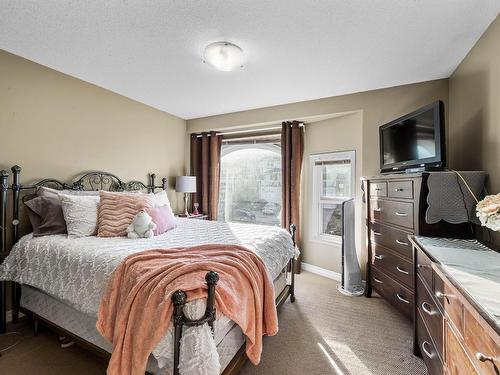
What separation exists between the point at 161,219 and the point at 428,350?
2.34m

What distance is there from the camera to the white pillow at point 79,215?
214 cm

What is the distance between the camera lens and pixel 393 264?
2.23m

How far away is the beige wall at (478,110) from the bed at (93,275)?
5.83 feet

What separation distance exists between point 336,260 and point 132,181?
313 centimetres

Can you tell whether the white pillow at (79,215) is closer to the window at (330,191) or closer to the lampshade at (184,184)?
the lampshade at (184,184)

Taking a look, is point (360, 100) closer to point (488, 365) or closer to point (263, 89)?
point (263, 89)

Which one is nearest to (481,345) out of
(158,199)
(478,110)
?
(478,110)

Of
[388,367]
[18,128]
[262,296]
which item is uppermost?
[18,128]

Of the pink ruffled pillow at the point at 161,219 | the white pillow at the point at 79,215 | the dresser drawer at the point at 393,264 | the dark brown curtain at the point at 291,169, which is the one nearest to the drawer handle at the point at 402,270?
the dresser drawer at the point at 393,264

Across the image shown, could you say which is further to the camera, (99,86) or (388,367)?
(99,86)

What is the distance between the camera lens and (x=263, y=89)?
302 centimetres

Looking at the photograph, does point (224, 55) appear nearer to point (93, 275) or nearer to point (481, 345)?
point (93, 275)

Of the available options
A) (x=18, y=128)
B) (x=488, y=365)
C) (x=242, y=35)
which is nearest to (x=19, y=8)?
(x=18, y=128)

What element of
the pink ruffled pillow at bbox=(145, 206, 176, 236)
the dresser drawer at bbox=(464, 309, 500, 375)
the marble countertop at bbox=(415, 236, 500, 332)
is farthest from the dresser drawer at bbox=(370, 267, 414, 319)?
the pink ruffled pillow at bbox=(145, 206, 176, 236)
